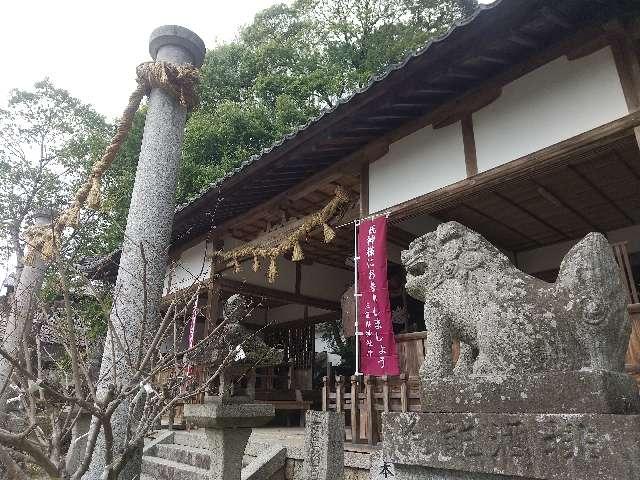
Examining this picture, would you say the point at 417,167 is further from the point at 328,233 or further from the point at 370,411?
the point at 370,411

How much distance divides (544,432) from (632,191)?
7572mm

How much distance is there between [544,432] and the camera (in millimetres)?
2047

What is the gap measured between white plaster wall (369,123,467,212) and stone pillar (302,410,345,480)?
11.6 feet

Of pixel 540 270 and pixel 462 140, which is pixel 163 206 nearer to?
pixel 462 140

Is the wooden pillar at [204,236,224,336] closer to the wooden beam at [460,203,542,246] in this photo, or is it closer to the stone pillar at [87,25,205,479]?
the stone pillar at [87,25,205,479]

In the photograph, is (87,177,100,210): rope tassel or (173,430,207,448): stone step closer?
(87,177,100,210): rope tassel

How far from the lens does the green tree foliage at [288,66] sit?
64.7 ft

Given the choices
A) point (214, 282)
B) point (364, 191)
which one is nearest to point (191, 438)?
point (214, 282)

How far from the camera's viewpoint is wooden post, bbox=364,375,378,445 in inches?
264

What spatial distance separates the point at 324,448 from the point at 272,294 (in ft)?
26.2

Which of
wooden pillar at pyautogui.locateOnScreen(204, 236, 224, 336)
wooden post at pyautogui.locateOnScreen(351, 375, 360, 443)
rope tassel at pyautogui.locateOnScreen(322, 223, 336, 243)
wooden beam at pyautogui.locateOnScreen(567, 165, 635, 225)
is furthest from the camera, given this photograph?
wooden pillar at pyautogui.locateOnScreen(204, 236, 224, 336)

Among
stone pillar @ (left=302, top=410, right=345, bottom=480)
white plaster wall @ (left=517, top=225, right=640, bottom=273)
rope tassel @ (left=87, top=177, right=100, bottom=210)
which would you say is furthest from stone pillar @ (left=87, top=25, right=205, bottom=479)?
white plaster wall @ (left=517, top=225, right=640, bottom=273)

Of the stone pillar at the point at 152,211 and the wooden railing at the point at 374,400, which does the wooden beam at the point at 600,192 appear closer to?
the wooden railing at the point at 374,400

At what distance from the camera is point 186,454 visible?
25.4 feet
